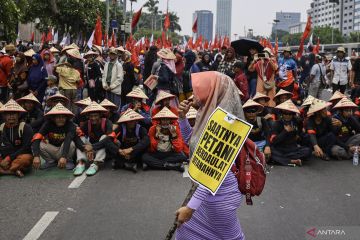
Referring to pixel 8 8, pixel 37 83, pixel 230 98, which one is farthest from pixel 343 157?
pixel 8 8

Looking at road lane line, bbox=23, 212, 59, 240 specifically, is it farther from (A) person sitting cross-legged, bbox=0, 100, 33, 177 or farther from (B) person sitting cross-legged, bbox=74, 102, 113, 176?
(A) person sitting cross-legged, bbox=0, 100, 33, 177

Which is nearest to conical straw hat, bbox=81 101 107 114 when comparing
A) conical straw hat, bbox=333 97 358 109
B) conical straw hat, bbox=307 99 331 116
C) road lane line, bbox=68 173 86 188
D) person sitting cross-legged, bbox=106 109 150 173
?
person sitting cross-legged, bbox=106 109 150 173

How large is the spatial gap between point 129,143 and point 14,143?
163 centimetres

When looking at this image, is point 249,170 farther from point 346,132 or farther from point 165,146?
point 346,132

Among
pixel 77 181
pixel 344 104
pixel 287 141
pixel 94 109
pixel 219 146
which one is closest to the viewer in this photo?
pixel 219 146

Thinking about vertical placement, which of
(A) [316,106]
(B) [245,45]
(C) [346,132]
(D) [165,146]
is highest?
(B) [245,45]

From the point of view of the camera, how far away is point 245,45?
1060 centimetres

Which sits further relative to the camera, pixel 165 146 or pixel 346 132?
pixel 346 132

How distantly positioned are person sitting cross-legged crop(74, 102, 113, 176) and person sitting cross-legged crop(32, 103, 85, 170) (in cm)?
13

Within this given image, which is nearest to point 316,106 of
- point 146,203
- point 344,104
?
point 344,104

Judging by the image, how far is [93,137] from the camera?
7895 millimetres

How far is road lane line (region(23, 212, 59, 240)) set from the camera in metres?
4.78

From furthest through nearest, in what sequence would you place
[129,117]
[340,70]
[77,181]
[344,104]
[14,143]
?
[340,70] < [344,104] < [129,117] < [14,143] < [77,181]

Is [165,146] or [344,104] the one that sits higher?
[344,104]
